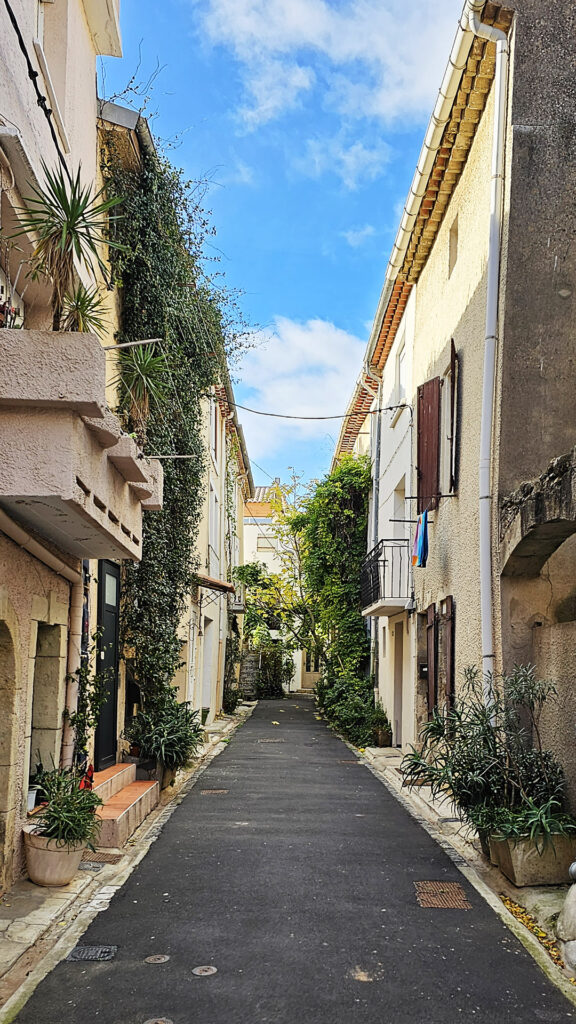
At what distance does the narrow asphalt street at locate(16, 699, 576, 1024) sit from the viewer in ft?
15.1

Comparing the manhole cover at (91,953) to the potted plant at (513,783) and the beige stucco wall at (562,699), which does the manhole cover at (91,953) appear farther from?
the beige stucco wall at (562,699)

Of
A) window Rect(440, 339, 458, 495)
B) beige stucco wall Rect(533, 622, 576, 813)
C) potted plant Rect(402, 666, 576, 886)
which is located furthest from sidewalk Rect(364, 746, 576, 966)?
window Rect(440, 339, 458, 495)

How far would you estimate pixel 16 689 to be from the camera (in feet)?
21.8

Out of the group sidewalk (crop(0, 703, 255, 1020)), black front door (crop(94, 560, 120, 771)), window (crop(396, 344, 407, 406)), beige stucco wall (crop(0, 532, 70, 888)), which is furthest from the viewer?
window (crop(396, 344, 407, 406))

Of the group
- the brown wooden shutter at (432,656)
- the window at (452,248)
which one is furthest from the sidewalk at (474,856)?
the window at (452,248)

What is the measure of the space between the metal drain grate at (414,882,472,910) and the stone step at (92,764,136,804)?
3.25 meters

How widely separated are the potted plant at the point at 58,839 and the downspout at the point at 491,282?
157 inches

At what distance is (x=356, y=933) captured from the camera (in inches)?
228

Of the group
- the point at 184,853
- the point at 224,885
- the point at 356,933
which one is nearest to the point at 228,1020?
the point at 356,933

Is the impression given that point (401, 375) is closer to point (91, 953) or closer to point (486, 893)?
point (486, 893)

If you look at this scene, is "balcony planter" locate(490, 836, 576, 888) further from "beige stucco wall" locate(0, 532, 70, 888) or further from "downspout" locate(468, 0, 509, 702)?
"beige stucco wall" locate(0, 532, 70, 888)

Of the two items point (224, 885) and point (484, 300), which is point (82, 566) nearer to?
point (224, 885)

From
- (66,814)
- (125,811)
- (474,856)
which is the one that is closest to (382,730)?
(474,856)

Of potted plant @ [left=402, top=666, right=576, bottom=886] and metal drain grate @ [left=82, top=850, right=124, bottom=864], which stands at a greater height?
potted plant @ [left=402, top=666, right=576, bottom=886]
